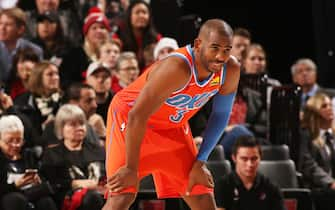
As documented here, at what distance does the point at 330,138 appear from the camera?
796 centimetres

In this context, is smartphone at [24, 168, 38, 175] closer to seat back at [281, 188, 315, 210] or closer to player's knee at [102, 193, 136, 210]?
player's knee at [102, 193, 136, 210]

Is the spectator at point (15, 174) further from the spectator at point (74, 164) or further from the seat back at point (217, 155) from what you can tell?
the seat back at point (217, 155)

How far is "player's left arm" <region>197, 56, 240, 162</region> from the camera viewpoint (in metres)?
4.84

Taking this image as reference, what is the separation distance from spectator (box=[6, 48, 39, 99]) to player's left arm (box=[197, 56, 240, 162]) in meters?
2.93

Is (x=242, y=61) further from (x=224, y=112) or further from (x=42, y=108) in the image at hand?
(x=224, y=112)

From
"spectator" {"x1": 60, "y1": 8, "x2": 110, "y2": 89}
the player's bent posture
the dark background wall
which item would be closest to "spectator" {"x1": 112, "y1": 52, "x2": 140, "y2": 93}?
"spectator" {"x1": 60, "y1": 8, "x2": 110, "y2": 89}

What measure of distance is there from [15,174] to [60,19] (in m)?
2.41

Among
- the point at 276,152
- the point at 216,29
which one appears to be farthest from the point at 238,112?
the point at 216,29

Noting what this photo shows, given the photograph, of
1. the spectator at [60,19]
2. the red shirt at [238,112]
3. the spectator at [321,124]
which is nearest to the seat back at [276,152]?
the red shirt at [238,112]

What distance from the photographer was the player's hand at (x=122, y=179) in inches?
178

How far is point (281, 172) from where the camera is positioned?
6977mm

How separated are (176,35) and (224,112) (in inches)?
157

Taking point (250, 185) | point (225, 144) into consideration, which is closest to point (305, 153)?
point (225, 144)

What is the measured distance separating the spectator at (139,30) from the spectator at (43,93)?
1.29 meters
